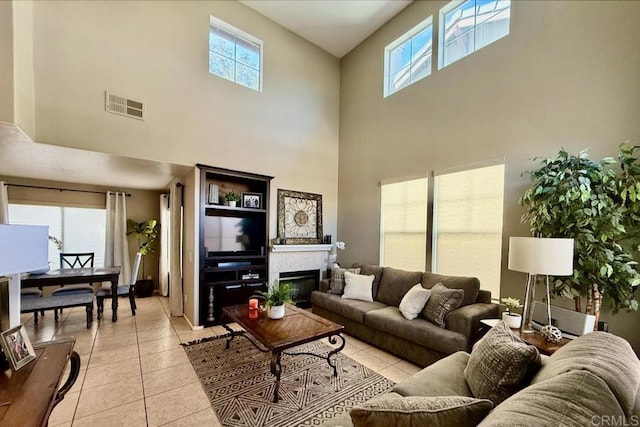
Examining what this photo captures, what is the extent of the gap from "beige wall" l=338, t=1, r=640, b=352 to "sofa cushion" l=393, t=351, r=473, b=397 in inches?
77.1

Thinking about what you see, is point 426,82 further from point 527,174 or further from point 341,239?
point 341,239

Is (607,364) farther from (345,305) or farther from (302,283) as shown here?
(302,283)

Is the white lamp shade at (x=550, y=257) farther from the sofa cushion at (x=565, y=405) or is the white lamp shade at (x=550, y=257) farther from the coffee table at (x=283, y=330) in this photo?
the coffee table at (x=283, y=330)

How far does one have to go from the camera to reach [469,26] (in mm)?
3766

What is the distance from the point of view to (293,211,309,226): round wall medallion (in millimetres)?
5191

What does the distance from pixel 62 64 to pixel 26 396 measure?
12.1 feet

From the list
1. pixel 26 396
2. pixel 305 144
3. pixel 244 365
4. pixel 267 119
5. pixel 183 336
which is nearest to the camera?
pixel 26 396

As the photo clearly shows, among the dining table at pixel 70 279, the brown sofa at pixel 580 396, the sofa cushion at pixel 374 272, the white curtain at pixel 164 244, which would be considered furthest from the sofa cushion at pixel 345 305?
the white curtain at pixel 164 244

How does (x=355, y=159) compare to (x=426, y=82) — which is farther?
(x=355, y=159)

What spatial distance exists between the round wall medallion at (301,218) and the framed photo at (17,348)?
3917 mm

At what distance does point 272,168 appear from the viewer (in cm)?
492

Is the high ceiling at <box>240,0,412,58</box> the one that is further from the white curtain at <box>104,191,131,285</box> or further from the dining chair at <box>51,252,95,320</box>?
the dining chair at <box>51,252,95,320</box>

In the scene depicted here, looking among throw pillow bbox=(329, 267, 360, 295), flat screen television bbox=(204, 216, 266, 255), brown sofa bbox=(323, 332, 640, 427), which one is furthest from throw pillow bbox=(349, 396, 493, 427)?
flat screen television bbox=(204, 216, 266, 255)

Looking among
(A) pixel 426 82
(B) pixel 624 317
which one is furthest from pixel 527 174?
(A) pixel 426 82
